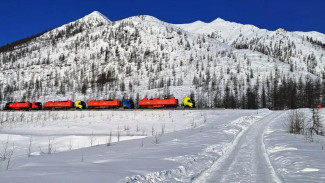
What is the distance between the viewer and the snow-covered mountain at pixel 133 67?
4493 inches

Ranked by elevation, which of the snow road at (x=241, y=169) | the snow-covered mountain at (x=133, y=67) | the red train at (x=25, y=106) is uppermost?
the snow-covered mountain at (x=133, y=67)

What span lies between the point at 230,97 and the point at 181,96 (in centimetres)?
1852

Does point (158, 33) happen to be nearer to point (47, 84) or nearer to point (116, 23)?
point (116, 23)

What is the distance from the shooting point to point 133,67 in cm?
14450

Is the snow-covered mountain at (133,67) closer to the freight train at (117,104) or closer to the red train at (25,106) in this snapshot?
the freight train at (117,104)

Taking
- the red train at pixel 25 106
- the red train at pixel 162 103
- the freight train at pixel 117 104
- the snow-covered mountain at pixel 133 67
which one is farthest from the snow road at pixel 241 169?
the snow-covered mountain at pixel 133 67

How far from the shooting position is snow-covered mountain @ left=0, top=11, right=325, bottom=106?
114 m

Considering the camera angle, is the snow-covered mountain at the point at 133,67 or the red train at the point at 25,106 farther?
the snow-covered mountain at the point at 133,67

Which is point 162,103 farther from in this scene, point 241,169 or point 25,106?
point 241,169

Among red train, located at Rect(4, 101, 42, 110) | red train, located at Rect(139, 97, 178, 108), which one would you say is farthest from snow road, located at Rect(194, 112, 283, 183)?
red train, located at Rect(4, 101, 42, 110)

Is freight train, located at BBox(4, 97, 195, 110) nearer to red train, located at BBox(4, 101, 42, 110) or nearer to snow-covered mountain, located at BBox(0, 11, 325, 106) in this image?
red train, located at BBox(4, 101, 42, 110)

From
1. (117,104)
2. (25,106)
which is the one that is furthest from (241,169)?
(25,106)

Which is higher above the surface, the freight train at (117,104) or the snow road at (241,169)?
the freight train at (117,104)

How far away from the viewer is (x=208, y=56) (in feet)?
463
